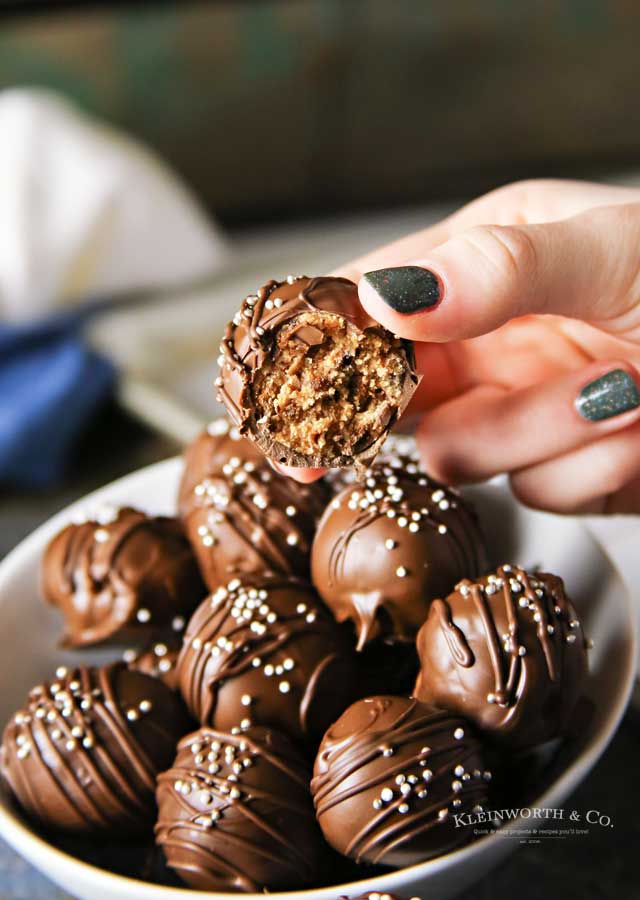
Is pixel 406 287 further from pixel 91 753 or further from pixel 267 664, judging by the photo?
pixel 91 753

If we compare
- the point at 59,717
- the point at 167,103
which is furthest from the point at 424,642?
the point at 167,103

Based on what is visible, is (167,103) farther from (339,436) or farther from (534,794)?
(534,794)

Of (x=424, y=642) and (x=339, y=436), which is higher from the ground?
(x=339, y=436)

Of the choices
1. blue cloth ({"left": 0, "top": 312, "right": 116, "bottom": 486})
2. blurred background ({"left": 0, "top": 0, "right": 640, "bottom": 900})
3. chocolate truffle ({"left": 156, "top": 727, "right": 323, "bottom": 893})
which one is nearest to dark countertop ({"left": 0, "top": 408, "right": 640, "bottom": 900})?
chocolate truffle ({"left": 156, "top": 727, "right": 323, "bottom": 893})

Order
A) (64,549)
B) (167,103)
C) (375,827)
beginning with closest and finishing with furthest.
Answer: (375,827) < (64,549) < (167,103)

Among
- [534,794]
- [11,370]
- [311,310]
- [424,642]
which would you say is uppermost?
[311,310]

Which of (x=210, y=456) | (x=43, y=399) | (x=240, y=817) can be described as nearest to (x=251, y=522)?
(x=210, y=456)

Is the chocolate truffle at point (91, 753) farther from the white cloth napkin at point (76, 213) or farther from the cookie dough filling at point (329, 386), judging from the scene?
the white cloth napkin at point (76, 213)
